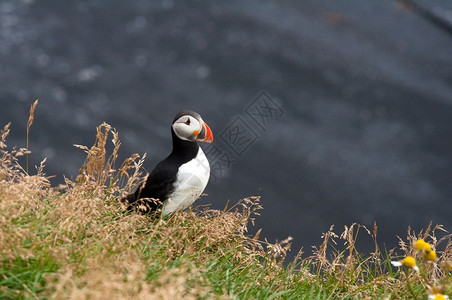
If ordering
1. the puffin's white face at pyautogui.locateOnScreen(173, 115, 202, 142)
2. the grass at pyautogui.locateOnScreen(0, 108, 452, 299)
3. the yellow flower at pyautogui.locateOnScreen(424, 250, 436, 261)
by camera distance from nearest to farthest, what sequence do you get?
the grass at pyautogui.locateOnScreen(0, 108, 452, 299)
the yellow flower at pyautogui.locateOnScreen(424, 250, 436, 261)
the puffin's white face at pyautogui.locateOnScreen(173, 115, 202, 142)

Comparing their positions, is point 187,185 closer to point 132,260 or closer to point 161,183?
point 161,183

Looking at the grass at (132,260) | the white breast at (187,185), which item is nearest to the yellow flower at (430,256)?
the grass at (132,260)

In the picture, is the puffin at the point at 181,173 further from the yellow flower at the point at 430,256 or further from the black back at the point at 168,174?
the yellow flower at the point at 430,256

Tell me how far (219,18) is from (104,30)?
79.7 inches

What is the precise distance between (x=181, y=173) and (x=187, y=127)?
1.11 ft

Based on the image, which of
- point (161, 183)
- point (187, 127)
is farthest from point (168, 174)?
point (187, 127)

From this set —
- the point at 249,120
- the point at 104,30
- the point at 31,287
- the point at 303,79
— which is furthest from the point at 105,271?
the point at 104,30

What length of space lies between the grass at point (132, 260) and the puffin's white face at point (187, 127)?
450 millimetres

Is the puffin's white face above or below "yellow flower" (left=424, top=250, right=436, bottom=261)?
above

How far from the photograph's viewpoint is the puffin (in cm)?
438

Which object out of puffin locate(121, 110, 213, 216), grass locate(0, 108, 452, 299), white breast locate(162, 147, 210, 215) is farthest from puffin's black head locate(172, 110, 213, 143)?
grass locate(0, 108, 452, 299)

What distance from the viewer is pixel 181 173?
4434 millimetres

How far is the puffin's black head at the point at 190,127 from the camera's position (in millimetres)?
4352

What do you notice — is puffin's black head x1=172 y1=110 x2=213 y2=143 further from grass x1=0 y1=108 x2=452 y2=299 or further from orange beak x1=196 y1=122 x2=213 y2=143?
grass x1=0 y1=108 x2=452 y2=299
